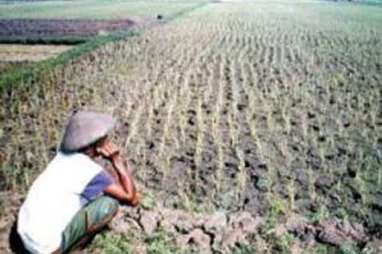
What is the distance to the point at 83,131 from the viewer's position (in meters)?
4.37

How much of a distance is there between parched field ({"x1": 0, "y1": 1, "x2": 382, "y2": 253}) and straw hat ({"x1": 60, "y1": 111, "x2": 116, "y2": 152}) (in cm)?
166

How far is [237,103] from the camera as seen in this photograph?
1023cm

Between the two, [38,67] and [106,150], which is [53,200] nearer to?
[106,150]

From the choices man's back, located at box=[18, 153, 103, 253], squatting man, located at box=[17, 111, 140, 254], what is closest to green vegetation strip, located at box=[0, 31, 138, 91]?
squatting man, located at box=[17, 111, 140, 254]

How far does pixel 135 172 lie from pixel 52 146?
1.63 meters

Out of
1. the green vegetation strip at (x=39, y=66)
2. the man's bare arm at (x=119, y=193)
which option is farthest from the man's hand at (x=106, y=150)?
the green vegetation strip at (x=39, y=66)

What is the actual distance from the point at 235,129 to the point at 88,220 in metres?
4.36

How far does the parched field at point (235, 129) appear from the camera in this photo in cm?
618

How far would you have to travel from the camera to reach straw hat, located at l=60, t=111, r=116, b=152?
4.32 m

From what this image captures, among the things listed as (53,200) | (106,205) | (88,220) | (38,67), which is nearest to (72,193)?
(53,200)

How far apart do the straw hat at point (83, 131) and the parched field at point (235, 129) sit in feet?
5.46

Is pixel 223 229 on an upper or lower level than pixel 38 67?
upper

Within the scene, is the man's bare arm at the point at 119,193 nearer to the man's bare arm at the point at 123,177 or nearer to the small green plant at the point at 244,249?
the man's bare arm at the point at 123,177

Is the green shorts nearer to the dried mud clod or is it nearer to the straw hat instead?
the straw hat
